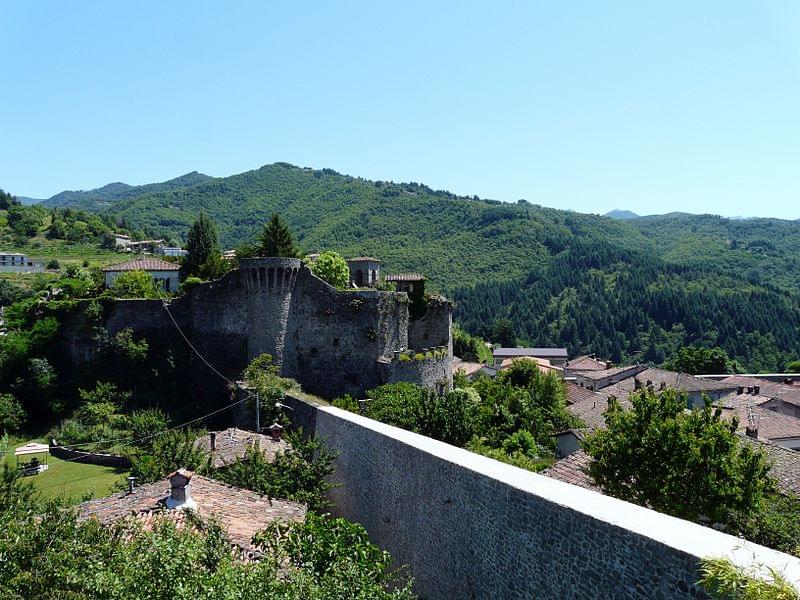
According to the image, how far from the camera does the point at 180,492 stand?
13.2 meters

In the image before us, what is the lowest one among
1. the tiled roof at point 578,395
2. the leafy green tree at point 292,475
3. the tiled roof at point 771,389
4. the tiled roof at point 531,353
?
the tiled roof at point 531,353

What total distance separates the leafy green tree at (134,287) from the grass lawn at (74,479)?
Answer: 33.7 ft

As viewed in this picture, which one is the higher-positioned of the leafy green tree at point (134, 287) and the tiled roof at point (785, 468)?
the leafy green tree at point (134, 287)

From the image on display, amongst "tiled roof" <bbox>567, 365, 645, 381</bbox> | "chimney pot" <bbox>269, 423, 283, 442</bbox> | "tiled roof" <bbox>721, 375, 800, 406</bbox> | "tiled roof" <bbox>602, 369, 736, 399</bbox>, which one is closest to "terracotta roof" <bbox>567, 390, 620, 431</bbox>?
"tiled roof" <bbox>602, 369, 736, 399</bbox>

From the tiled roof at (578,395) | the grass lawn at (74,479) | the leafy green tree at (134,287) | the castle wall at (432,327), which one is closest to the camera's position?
the grass lawn at (74,479)

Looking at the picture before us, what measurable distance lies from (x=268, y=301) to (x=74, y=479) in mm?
11072

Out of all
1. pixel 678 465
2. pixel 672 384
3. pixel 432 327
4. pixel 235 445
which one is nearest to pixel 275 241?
pixel 432 327

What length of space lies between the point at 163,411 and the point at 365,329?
9.93 metres

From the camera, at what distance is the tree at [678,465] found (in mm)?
14500

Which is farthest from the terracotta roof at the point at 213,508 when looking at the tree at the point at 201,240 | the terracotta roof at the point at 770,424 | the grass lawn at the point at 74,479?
the tree at the point at 201,240

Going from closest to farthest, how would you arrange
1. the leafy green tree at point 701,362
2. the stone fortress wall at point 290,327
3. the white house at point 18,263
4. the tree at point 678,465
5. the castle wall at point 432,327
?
the tree at point 678,465 → the stone fortress wall at point 290,327 → the castle wall at point 432,327 → the white house at point 18,263 → the leafy green tree at point 701,362

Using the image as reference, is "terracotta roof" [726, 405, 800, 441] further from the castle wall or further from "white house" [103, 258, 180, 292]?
"white house" [103, 258, 180, 292]

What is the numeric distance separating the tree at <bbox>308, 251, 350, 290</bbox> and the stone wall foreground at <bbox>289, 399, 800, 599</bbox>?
20931 mm

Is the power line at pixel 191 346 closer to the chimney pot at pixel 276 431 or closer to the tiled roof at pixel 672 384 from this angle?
the chimney pot at pixel 276 431
